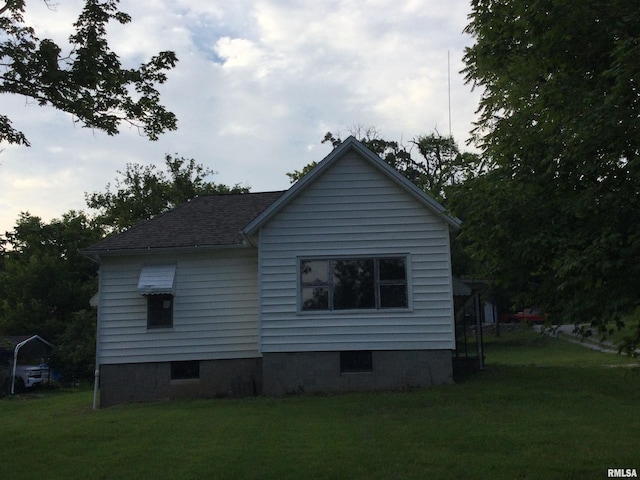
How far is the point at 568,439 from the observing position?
900 centimetres

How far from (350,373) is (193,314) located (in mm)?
4534

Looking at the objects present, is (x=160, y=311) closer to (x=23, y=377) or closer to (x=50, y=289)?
(x=23, y=377)

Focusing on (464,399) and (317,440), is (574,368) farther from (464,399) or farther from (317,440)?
(317,440)

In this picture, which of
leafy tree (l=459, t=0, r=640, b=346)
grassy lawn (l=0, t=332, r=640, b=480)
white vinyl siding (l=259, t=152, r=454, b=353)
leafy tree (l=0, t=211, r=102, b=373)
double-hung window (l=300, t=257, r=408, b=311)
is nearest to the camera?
leafy tree (l=459, t=0, r=640, b=346)

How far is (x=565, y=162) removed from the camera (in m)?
6.97

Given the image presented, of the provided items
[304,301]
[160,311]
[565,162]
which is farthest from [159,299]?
[565,162]

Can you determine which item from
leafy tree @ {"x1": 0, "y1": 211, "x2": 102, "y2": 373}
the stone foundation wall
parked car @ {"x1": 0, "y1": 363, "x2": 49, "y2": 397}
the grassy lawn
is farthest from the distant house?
leafy tree @ {"x1": 0, "y1": 211, "x2": 102, "y2": 373}

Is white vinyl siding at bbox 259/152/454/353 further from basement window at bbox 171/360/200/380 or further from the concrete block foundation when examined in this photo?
basement window at bbox 171/360/200/380

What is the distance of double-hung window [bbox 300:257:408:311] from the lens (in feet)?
51.2

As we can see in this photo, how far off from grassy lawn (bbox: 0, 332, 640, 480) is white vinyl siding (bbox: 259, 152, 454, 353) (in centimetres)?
148

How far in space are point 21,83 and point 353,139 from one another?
25.3 ft

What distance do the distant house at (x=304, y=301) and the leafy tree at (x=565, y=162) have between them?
24.3 ft

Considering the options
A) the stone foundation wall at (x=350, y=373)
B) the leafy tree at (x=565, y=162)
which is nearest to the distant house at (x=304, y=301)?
the stone foundation wall at (x=350, y=373)

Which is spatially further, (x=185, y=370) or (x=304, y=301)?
(x=185, y=370)
